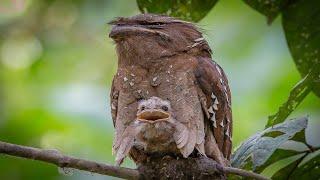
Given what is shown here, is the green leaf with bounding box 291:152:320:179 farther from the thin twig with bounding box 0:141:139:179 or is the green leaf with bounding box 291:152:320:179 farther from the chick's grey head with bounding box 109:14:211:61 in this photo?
the chick's grey head with bounding box 109:14:211:61

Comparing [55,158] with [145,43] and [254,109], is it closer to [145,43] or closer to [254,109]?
[145,43]

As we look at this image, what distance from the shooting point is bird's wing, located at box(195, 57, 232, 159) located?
3959 millimetres

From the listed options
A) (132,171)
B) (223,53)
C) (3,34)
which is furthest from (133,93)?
(3,34)

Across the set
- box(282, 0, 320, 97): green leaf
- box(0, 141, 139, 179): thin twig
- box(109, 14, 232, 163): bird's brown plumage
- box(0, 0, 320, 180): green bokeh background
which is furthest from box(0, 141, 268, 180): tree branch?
box(0, 0, 320, 180): green bokeh background

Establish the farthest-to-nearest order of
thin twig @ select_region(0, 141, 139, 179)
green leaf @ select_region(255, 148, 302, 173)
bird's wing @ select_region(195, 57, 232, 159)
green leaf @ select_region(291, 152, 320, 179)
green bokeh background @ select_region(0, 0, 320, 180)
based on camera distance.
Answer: green bokeh background @ select_region(0, 0, 320, 180)
bird's wing @ select_region(195, 57, 232, 159)
green leaf @ select_region(255, 148, 302, 173)
green leaf @ select_region(291, 152, 320, 179)
thin twig @ select_region(0, 141, 139, 179)

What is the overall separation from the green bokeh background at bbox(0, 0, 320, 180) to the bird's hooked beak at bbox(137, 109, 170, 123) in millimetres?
1516

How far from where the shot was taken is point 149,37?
3.99 meters

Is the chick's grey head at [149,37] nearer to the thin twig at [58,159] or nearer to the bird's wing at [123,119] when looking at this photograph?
the bird's wing at [123,119]

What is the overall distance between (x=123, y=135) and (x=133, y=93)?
0.78ft

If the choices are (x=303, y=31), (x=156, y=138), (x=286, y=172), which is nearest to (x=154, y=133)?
(x=156, y=138)

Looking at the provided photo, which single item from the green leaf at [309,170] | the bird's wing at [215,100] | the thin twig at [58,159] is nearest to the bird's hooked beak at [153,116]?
the bird's wing at [215,100]

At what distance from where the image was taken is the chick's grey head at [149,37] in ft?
13.0

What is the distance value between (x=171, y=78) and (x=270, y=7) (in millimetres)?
568

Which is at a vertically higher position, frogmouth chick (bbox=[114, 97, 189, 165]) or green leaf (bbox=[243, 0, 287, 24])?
green leaf (bbox=[243, 0, 287, 24])
